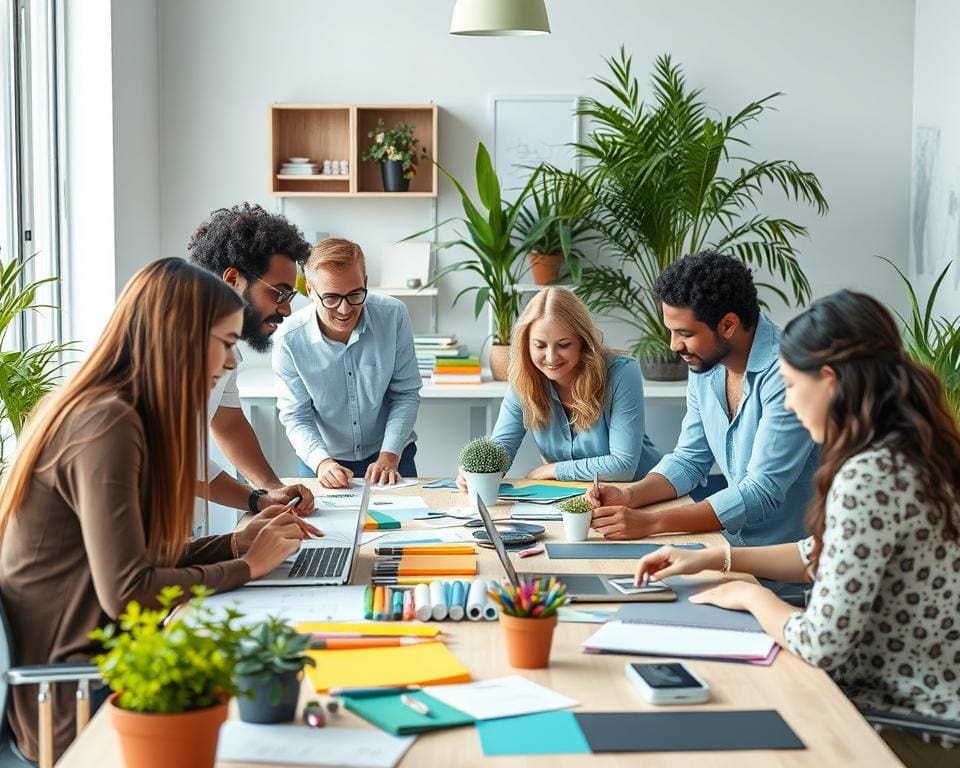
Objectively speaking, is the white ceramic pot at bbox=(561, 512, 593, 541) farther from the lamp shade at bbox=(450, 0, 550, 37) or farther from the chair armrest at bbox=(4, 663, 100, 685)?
the lamp shade at bbox=(450, 0, 550, 37)

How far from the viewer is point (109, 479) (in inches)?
72.6

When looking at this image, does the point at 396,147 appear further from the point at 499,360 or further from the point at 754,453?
the point at 754,453

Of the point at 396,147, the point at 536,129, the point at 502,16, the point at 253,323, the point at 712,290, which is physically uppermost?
the point at 502,16

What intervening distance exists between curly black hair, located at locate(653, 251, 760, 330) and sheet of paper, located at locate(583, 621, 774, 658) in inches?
44.6

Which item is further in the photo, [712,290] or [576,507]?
[712,290]

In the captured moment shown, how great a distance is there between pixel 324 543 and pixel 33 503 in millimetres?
719

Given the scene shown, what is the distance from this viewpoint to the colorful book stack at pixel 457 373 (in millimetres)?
5137

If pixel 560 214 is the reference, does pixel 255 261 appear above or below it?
below

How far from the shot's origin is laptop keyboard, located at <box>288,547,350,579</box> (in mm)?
2229

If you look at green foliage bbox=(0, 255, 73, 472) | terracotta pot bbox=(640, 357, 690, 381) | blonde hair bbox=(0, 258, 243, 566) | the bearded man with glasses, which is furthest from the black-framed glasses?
terracotta pot bbox=(640, 357, 690, 381)

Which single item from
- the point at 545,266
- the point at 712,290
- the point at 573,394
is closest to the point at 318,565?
the point at 712,290

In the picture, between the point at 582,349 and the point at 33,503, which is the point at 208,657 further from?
the point at 582,349

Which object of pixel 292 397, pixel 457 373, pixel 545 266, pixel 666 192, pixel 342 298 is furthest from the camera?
pixel 545 266

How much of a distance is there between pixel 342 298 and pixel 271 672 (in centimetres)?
219
